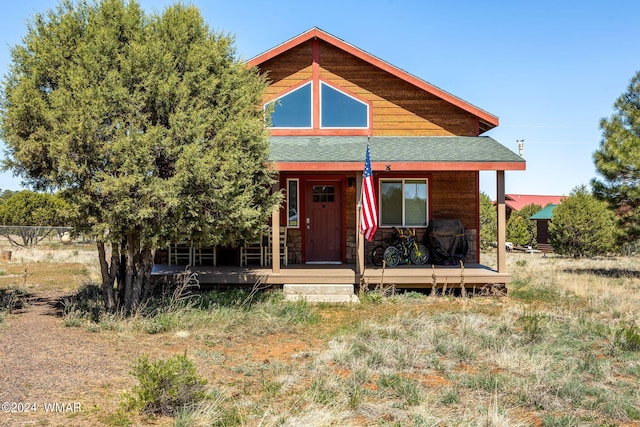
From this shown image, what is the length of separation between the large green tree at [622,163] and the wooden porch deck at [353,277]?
22.0 feet

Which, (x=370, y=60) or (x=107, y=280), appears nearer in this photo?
(x=107, y=280)

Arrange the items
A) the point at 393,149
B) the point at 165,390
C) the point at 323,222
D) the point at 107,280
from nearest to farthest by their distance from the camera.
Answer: the point at 165,390, the point at 107,280, the point at 393,149, the point at 323,222

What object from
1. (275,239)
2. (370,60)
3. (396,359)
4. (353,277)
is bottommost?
(396,359)

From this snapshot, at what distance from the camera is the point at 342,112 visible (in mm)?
13688

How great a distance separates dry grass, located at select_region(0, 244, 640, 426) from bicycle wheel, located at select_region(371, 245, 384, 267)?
2319 mm

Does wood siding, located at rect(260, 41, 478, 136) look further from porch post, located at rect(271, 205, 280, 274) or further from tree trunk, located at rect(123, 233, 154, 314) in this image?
tree trunk, located at rect(123, 233, 154, 314)

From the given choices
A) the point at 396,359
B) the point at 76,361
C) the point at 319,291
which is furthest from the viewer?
the point at 319,291

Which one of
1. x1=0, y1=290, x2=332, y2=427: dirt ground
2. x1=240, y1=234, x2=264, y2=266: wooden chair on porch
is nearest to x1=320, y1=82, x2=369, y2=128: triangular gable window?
x1=240, y1=234, x2=264, y2=266: wooden chair on porch

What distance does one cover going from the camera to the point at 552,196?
2290 inches

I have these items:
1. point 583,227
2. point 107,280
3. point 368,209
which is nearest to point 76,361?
Answer: point 107,280

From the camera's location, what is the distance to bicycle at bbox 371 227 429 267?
43.0 feet

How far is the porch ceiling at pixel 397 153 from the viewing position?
11.4 m

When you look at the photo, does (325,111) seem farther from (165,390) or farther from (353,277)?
(165,390)

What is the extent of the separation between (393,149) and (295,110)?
9.57 feet
